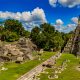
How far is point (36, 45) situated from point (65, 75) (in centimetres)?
9037

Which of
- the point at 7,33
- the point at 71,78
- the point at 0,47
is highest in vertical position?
the point at 7,33

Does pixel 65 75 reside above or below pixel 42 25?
below

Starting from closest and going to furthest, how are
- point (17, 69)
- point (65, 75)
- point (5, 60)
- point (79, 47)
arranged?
point (65, 75)
point (17, 69)
point (5, 60)
point (79, 47)

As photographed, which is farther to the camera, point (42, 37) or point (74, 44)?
point (42, 37)

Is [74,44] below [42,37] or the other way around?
below

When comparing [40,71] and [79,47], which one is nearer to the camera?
[40,71]

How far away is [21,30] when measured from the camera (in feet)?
652

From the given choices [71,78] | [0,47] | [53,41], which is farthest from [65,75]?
[53,41]

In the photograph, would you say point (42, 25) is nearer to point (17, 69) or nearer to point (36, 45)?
point (36, 45)

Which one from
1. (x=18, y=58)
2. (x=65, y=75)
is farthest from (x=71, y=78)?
(x=18, y=58)

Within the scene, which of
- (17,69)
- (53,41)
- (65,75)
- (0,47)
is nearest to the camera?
(65,75)

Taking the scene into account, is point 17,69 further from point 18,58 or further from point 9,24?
point 9,24

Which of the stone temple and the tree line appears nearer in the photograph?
the stone temple

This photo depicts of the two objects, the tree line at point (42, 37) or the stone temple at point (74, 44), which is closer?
the stone temple at point (74, 44)
